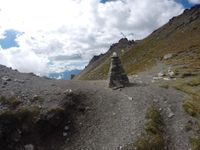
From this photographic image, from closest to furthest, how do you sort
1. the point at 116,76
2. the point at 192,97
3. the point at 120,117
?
the point at 120,117 < the point at 192,97 < the point at 116,76

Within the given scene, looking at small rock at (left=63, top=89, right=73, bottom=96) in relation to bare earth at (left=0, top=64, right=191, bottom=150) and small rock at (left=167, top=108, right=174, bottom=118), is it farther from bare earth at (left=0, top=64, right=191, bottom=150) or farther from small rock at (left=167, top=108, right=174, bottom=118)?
small rock at (left=167, top=108, right=174, bottom=118)

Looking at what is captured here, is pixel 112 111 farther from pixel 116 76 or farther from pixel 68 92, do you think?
pixel 116 76

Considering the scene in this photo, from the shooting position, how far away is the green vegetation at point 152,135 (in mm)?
36147

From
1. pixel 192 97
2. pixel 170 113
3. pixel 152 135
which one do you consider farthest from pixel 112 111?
pixel 192 97

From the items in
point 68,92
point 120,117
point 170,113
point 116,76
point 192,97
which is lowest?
point 170,113

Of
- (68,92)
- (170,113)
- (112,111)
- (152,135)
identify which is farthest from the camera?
(68,92)

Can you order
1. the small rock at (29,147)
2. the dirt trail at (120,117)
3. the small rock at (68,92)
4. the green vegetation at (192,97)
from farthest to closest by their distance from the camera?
1. the small rock at (68,92)
2. the green vegetation at (192,97)
3. the dirt trail at (120,117)
4. the small rock at (29,147)

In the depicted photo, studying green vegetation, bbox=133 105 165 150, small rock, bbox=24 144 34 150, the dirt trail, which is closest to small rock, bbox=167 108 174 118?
the dirt trail

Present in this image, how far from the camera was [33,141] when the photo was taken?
35.9 m

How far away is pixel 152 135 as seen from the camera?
124 ft

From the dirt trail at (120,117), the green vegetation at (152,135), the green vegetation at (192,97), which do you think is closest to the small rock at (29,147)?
the dirt trail at (120,117)

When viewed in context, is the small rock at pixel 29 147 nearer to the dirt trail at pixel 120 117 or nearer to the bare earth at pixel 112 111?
the bare earth at pixel 112 111

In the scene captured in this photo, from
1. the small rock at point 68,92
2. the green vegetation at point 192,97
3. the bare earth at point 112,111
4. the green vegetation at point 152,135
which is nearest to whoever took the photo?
the green vegetation at point 152,135

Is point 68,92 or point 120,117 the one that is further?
point 68,92
